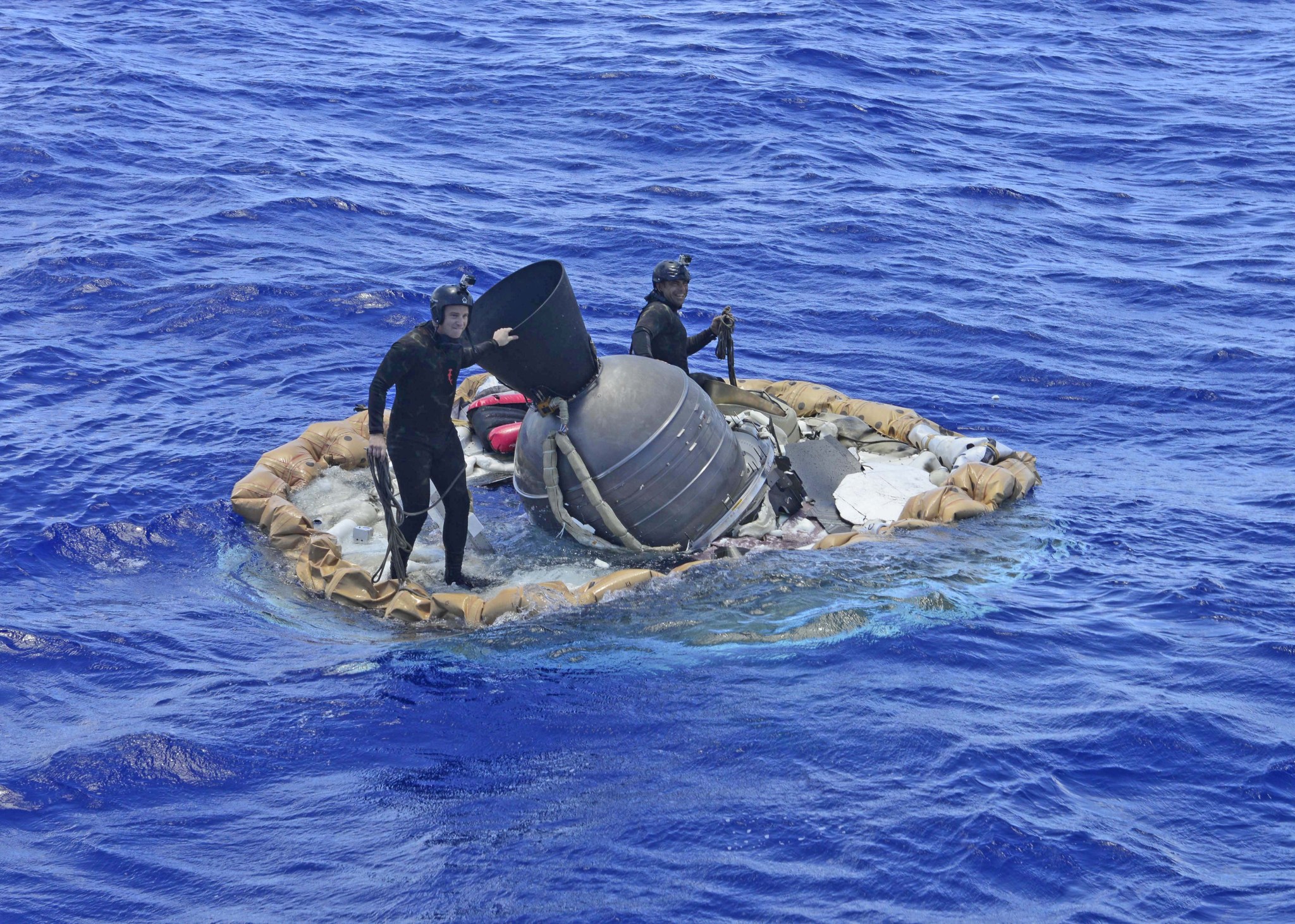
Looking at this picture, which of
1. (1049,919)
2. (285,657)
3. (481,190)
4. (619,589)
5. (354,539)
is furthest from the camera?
(481,190)

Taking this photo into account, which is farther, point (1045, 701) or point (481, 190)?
point (481, 190)

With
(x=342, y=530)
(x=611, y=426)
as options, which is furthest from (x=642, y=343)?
(x=342, y=530)

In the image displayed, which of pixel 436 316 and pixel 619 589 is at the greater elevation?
pixel 436 316

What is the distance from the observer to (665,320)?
10156mm

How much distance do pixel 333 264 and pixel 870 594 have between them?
9608 millimetres

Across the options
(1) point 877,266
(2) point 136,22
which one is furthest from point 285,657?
(2) point 136,22

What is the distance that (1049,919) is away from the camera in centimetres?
554

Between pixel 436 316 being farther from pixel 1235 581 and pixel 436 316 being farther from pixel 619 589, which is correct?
pixel 1235 581

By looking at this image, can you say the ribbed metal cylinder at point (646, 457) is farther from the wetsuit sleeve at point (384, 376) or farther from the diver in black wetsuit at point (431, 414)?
the wetsuit sleeve at point (384, 376)

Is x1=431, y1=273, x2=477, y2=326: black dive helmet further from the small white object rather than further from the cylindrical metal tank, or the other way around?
the small white object

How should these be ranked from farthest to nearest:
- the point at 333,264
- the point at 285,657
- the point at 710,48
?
1. the point at 710,48
2. the point at 333,264
3. the point at 285,657

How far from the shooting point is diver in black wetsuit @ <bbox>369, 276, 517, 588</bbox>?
8.40m

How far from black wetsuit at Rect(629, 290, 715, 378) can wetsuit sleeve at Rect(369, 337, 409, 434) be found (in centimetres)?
215

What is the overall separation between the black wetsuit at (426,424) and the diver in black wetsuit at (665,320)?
5.95ft
